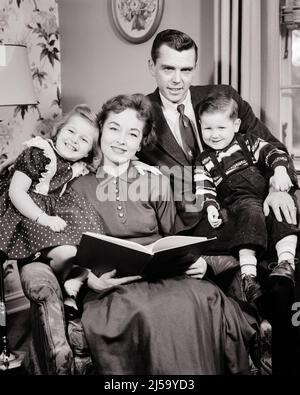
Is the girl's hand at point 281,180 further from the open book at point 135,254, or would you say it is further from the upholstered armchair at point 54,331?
the upholstered armchair at point 54,331

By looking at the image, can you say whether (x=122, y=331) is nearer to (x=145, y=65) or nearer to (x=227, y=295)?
(x=227, y=295)

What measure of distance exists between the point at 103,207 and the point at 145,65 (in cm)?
→ 58

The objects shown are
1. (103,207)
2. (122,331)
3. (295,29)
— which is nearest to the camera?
(122,331)

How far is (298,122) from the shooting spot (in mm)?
2432

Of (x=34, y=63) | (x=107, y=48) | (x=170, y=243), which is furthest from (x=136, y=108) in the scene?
(x=34, y=63)

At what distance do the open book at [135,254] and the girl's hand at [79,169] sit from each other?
0.30 meters

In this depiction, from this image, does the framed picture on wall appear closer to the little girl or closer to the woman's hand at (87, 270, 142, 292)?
the little girl

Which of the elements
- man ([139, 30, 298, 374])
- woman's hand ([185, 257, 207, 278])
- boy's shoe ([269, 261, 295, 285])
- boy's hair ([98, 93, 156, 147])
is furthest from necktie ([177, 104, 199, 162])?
boy's shoe ([269, 261, 295, 285])

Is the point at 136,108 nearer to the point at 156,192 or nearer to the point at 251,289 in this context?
the point at 156,192

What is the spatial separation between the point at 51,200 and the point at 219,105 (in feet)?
2.10

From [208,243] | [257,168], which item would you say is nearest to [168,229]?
[208,243]

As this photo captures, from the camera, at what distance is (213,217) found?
6.52 feet

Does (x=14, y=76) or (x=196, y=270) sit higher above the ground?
(x=14, y=76)

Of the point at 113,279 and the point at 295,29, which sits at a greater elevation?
the point at 295,29
